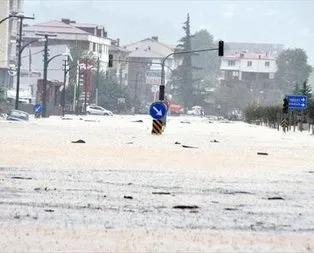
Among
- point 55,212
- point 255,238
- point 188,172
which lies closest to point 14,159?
point 188,172

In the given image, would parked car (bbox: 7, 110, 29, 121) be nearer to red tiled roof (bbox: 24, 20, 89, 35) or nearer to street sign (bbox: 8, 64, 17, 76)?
street sign (bbox: 8, 64, 17, 76)

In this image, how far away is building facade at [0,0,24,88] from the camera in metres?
121

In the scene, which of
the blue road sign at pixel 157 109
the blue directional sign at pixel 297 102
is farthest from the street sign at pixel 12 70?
the blue road sign at pixel 157 109

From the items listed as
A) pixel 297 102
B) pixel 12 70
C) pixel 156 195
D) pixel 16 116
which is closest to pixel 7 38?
pixel 12 70

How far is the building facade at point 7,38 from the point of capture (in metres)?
121

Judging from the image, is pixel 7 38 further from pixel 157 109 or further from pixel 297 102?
pixel 157 109

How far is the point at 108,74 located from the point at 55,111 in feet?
152

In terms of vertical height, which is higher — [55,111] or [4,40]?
[4,40]

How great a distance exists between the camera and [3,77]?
405ft

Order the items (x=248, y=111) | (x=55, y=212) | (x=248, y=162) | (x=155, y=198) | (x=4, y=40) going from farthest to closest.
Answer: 1. (x=248, y=111)
2. (x=4, y=40)
3. (x=248, y=162)
4. (x=155, y=198)
5. (x=55, y=212)

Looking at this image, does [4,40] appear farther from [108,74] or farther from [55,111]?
[108,74]

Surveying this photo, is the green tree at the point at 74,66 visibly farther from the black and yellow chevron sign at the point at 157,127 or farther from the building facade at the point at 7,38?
the black and yellow chevron sign at the point at 157,127

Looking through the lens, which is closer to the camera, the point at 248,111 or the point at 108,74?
the point at 248,111

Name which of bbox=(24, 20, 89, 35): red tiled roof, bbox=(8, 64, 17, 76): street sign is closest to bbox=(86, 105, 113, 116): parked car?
bbox=(8, 64, 17, 76): street sign
